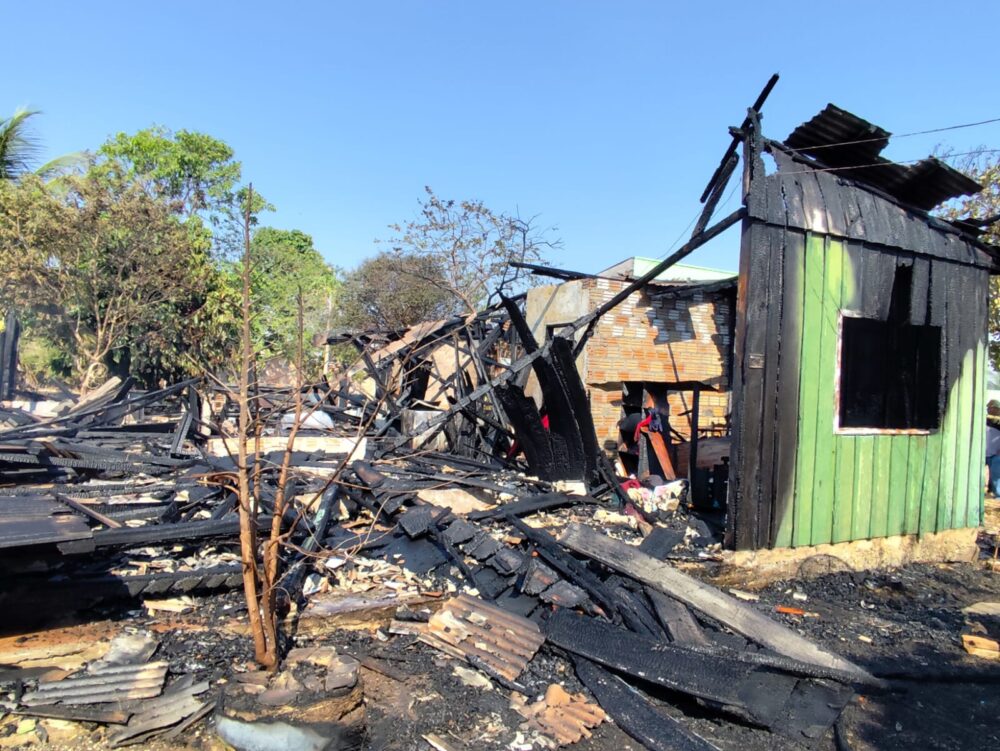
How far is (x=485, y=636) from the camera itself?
4.32 metres

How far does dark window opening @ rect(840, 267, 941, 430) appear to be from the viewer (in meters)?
7.04

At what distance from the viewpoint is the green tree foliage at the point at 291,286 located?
62.4 ft

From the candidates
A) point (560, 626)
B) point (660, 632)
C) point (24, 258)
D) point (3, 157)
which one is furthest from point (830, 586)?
point (3, 157)

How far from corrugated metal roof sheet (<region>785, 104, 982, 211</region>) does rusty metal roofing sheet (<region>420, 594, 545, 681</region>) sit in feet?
17.1

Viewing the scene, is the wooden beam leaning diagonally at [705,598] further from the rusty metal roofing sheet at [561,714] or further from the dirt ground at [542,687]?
the rusty metal roofing sheet at [561,714]

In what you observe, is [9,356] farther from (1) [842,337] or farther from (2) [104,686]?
(1) [842,337]

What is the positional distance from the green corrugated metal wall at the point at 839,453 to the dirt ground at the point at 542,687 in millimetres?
974

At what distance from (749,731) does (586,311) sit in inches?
325

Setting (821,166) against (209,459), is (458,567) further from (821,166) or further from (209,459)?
(821,166)

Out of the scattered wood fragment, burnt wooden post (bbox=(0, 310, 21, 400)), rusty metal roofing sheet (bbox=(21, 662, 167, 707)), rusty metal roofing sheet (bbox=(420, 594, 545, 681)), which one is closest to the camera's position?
rusty metal roofing sheet (bbox=(21, 662, 167, 707))

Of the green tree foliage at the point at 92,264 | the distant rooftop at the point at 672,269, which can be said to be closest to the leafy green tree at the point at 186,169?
the green tree foliage at the point at 92,264

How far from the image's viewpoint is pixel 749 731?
147 inches

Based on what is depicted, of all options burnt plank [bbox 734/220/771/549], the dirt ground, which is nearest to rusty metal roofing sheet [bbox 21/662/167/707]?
the dirt ground

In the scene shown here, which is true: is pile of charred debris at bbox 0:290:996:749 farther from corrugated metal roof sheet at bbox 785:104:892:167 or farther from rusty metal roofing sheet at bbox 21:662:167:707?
corrugated metal roof sheet at bbox 785:104:892:167
